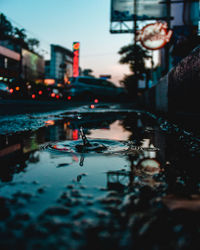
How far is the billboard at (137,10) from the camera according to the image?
2244 cm

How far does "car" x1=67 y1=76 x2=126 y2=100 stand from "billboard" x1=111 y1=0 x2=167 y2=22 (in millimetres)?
6444

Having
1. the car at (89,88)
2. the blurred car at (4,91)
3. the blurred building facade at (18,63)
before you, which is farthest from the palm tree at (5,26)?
the blurred car at (4,91)

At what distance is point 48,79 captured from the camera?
63406 millimetres

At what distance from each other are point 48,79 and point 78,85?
139 ft

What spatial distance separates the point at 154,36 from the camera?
15.2 metres

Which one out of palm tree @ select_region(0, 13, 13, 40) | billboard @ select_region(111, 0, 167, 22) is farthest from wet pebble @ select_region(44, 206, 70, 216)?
palm tree @ select_region(0, 13, 13, 40)

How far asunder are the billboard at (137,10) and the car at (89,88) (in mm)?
6444

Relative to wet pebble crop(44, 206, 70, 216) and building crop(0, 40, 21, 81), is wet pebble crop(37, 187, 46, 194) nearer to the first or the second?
wet pebble crop(44, 206, 70, 216)

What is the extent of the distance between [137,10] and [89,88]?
8793mm

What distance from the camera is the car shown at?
23.6 metres

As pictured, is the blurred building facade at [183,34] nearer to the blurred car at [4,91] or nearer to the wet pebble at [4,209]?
the wet pebble at [4,209]

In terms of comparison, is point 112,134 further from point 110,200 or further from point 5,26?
point 5,26

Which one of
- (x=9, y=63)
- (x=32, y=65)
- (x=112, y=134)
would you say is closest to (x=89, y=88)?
(x=112, y=134)

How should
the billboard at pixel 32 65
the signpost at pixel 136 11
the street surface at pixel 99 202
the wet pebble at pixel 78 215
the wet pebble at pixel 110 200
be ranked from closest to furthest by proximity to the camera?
the street surface at pixel 99 202, the wet pebble at pixel 78 215, the wet pebble at pixel 110 200, the signpost at pixel 136 11, the billboard at pixel 32 65
